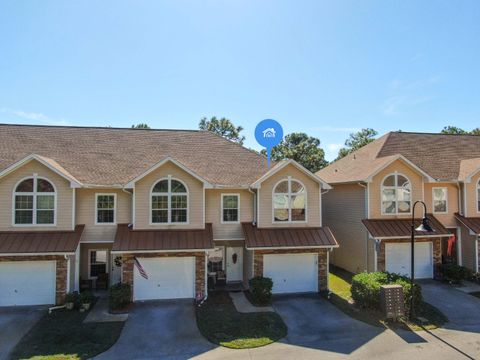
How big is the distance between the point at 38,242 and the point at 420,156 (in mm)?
22678

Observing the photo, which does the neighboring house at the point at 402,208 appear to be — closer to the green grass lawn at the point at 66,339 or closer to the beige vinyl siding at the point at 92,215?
the beige vinyl siding at the point at 92,215

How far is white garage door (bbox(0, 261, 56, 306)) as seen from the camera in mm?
15383

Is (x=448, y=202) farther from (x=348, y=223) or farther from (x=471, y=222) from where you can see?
(x=348, y=223)

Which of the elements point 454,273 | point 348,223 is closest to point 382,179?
point 348,223

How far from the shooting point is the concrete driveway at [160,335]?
36.8 feet

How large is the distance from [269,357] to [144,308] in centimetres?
676

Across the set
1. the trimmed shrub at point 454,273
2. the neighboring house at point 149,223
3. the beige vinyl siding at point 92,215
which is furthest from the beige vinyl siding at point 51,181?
the trimmed shrub at point 454,273

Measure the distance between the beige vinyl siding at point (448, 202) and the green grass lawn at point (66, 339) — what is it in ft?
59.2

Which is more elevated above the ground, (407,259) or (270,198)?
(270,198)

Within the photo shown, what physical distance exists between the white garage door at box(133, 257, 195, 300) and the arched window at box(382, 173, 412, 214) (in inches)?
443

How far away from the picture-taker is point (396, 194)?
1947cm

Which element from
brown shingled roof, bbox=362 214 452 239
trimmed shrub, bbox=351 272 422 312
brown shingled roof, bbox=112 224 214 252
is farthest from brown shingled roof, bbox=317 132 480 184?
brown shingled roof, bbox=112 224 214 252

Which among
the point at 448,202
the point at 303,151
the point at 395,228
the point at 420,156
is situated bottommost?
the point at 395,228

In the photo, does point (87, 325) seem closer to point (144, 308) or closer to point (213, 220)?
point (144, 308)
